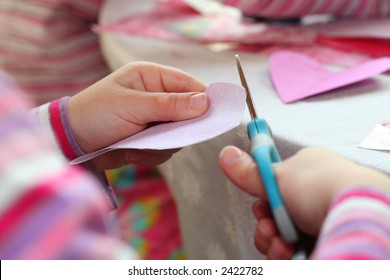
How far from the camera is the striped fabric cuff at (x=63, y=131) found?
1.65ft

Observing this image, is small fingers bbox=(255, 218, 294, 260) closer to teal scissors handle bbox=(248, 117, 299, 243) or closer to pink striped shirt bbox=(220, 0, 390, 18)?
teal scissors handle bbox=(248, 117, 299, 243)

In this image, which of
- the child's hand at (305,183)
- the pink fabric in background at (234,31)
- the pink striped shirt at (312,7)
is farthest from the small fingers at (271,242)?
the pink striped shirt at (312,7)

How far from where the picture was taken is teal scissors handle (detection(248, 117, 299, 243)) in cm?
34

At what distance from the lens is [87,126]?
50 cm

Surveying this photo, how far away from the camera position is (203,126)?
1.42ft

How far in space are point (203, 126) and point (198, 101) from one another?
3 centimetres

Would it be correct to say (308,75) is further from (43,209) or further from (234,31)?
(43,209)

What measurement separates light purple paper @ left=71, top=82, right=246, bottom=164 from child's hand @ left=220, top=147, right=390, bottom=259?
0.05m

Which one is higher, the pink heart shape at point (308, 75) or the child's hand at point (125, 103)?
the child's hand at point (125, 103)

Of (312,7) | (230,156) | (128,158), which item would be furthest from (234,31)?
(230,156)

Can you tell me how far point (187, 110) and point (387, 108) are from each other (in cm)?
17

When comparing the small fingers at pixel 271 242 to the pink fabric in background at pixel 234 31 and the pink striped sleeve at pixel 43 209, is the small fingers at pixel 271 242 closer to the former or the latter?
the pink striped sleeve at pixel 43 209

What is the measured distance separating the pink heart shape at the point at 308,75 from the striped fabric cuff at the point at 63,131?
7.9 inches

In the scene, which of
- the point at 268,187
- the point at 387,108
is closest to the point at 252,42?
the point at 387,108
